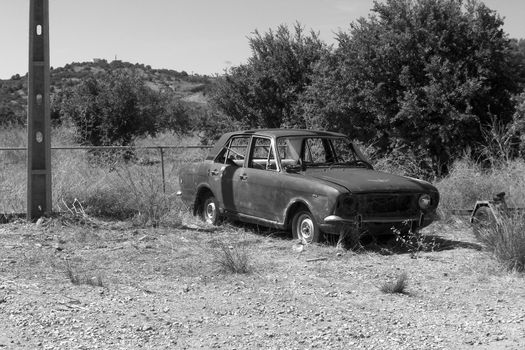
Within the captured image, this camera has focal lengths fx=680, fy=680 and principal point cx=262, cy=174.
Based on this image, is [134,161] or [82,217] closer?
[82,217]

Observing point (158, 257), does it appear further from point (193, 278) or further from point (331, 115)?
point (331, 115)

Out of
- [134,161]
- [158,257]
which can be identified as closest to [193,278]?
[158,257]

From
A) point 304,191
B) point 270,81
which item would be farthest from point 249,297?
point 270,81

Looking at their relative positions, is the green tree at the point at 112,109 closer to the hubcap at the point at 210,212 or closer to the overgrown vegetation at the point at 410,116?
the overgrown vegetation at the point at 410,116

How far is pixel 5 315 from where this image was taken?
223 inches

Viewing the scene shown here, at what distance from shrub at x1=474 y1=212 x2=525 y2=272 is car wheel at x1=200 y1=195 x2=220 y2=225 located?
425 centimetres

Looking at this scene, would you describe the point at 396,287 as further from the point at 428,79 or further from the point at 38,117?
the point at 428,79

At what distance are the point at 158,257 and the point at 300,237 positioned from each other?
76.1 inches

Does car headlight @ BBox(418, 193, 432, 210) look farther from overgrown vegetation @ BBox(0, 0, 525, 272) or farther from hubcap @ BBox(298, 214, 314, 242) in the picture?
overgrown vegetation @ BBox(0, 0, 525, 272)

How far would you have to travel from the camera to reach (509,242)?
7.25m

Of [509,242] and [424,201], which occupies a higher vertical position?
[424,201]

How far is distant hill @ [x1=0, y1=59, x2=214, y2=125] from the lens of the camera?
139 ft

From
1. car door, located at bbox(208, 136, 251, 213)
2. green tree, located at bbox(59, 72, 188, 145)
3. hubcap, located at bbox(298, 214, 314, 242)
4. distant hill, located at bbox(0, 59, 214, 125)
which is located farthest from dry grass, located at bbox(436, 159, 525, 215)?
distant hill, located at bbox(0, 59, 214, 125)

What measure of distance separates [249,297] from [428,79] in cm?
872
